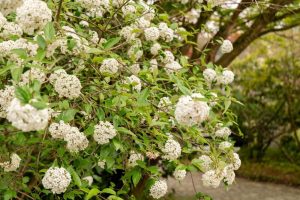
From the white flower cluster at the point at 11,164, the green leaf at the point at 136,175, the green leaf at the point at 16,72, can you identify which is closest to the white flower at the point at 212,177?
the green leaf at the point at 136,175

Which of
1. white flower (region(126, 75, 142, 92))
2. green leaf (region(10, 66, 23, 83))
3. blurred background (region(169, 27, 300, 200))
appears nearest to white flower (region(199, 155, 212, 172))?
white flower (region(126, 75, 142, 92))

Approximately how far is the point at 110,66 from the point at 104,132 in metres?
0.49

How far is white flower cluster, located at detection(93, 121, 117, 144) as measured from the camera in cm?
326

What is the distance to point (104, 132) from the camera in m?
3.27

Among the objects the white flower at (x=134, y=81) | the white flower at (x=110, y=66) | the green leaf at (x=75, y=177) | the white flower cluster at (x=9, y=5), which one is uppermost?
the white flower cluster at (x=9, y=5)

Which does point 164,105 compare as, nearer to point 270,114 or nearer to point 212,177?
point 212,177

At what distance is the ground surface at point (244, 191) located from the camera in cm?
979

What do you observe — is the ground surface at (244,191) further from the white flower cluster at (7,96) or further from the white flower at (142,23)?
the white flower cluster at (7,96)

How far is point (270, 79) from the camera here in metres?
12.8

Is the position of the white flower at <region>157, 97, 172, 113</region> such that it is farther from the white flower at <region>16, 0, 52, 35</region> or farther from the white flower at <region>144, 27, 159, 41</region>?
the white flower at <region>16, 0, 52, 35</region>

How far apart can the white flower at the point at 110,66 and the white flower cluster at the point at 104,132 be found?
0.40 metres

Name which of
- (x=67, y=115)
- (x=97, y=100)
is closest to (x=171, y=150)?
(x=97, y=100)

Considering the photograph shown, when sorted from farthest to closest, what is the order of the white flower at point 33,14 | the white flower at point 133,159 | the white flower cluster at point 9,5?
the white flower at point 133,159
the white flower cluster at point 9,5
the white flower at point 33,14

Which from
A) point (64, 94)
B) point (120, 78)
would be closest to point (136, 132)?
point (120, 78)
